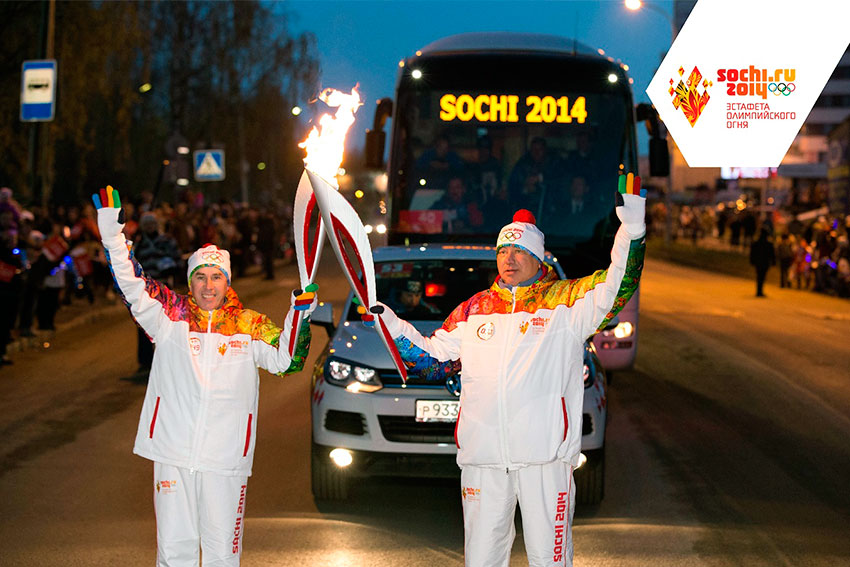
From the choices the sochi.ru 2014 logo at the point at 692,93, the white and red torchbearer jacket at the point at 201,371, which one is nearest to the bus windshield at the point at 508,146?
the sochi.ru 2014 logo at the point at 692,93

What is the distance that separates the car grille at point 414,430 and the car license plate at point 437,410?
0.03m

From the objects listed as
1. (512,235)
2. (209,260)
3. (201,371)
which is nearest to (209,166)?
(209,260)

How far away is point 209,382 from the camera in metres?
5.01

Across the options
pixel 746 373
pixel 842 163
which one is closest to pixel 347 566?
pixel 746 373

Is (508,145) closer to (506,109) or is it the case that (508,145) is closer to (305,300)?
(506,109)

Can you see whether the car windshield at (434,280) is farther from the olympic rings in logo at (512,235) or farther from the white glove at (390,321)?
the olympic rings in logo at (512,235)

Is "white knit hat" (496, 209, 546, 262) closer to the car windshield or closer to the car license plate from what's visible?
the car license plate

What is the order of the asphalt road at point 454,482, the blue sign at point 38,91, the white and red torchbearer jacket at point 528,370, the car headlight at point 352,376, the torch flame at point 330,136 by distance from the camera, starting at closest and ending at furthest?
the white and red torchbearer jacket at point 528,370 → the torch flame at point 330,136 → the asphalt road at point 454,482 → the car headlight at point 352,376 → the blue sign at point 38,91

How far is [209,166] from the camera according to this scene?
113ft

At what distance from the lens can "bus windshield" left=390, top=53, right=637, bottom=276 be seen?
13062mm

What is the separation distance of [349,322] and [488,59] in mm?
6082

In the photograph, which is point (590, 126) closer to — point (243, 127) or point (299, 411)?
point (299, 411)

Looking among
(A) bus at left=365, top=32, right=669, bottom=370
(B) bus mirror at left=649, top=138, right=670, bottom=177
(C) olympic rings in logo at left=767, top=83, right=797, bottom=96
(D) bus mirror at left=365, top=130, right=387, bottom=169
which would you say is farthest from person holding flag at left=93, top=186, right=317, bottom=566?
(C) olympic rings in logo at left=767, top=83, right=797, bottom=96

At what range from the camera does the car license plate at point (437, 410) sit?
23.9ft
